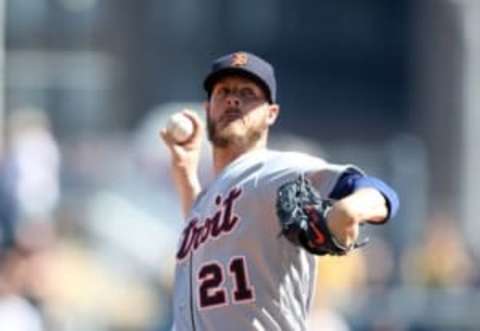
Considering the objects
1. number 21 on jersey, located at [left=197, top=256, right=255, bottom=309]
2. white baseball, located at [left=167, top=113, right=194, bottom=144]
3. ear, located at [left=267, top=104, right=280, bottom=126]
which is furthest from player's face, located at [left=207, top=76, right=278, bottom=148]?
white baseball, located at [left=167, top=113, right=194, bottom=144]

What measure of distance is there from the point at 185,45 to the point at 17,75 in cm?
202

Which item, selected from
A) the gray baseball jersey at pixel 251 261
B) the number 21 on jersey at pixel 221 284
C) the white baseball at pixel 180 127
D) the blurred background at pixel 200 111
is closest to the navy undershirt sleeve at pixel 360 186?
the gray baseball jersey at pixel 251 261

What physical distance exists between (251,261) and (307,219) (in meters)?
0.55

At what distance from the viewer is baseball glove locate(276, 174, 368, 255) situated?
7.16m

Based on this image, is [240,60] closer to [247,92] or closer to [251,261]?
[247,92]

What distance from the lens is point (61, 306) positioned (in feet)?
47.5

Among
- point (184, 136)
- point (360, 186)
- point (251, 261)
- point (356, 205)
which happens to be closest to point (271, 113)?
point (251, 261)

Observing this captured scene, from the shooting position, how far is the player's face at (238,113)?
7867 mm

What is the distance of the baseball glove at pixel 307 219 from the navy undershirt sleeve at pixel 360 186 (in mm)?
71

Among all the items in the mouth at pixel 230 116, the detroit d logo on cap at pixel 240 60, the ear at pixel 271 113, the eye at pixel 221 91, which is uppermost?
the detroit d logo on cap at pixel 240 60

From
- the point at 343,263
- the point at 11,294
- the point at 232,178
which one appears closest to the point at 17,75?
the point at 343,263

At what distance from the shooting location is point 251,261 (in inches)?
304

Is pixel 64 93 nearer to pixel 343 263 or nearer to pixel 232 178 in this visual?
pixel 343 263

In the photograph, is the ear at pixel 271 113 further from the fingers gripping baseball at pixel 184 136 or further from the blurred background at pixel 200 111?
the blurred background at pixel 200 111
